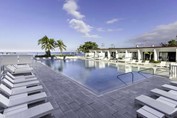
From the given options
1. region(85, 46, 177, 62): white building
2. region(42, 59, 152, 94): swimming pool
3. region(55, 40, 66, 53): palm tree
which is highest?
→ region(55, 40, 66, 53): palm tree

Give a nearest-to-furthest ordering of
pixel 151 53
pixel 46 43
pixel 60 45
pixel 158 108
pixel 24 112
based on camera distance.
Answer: pixel 24 112, pixel 158 108, pixel 151 53, pixel 46 43, pixel 60 45

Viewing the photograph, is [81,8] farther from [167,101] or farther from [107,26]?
[167,101]

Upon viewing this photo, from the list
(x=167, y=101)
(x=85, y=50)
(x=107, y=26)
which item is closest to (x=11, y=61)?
(x=167, y=101)

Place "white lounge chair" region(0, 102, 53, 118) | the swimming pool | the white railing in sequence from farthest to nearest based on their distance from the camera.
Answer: the white railing < the swimming pool < "white lounge chair" region(0, 102, 53, 118)

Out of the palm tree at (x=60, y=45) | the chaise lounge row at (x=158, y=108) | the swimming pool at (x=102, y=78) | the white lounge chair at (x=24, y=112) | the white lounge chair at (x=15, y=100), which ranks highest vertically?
the palm tree at (x=60, y=45)

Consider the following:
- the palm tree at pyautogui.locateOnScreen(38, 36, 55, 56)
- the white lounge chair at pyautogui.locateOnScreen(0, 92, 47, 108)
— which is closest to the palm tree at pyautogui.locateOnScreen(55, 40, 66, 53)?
the palm tree at pyautogui.locateOnScreen(38, 36, 55, 56)

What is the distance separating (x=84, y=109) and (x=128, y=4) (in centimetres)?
2319

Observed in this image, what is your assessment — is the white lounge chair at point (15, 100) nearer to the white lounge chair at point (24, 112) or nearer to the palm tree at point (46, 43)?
the white lounge chair at point (24, 112)

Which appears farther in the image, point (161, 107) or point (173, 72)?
point (173, 72)

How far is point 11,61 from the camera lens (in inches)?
502

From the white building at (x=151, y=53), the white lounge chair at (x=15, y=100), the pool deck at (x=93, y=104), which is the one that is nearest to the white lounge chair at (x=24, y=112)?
the white lounge chair at (x=15, y=100)

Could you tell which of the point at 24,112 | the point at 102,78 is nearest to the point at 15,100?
the point at 24,112

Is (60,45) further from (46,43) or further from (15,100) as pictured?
(15,100)

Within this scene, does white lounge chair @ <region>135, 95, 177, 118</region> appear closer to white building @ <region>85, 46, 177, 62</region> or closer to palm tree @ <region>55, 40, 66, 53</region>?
white building @ <region>85, 46, 177, 62</region>
